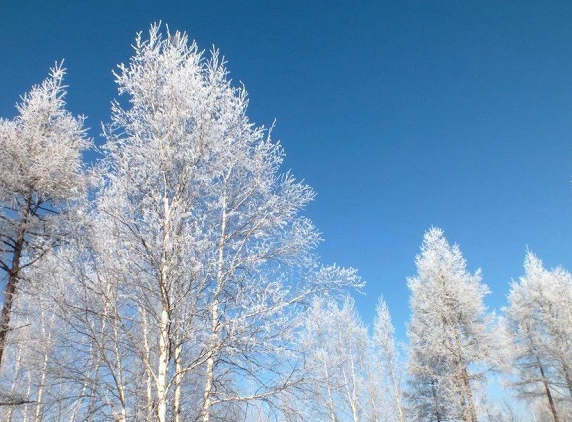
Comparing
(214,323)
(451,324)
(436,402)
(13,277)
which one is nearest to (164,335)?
(214,323)

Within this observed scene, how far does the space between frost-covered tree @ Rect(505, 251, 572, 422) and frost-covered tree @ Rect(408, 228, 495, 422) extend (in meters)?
6.18

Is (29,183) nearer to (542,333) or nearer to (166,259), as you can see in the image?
(166,259)

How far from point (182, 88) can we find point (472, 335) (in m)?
14.5

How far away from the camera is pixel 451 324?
47.8 ft

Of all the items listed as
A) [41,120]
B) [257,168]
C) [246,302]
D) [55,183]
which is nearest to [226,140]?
[257,168]

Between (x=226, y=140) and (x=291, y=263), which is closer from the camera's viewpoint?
(x=226, y=140)

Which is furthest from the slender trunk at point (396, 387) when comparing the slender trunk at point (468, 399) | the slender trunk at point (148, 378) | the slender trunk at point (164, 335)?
the slender trunk at point (164, 335)

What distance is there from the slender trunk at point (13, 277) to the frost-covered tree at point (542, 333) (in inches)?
855

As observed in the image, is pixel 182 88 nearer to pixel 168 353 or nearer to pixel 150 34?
pixel 150 34

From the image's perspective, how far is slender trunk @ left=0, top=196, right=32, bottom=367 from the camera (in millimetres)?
7652

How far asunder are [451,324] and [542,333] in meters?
8.86

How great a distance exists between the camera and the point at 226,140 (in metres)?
5.21

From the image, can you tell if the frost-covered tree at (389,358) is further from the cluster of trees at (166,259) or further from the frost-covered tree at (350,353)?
the cluster of trees at (166,259)

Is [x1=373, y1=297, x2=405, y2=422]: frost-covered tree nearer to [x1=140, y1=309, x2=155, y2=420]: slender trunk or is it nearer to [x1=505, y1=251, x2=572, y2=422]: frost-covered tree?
[x1=505, y1=251, x2=572, y2=422]: frost-covered tree
